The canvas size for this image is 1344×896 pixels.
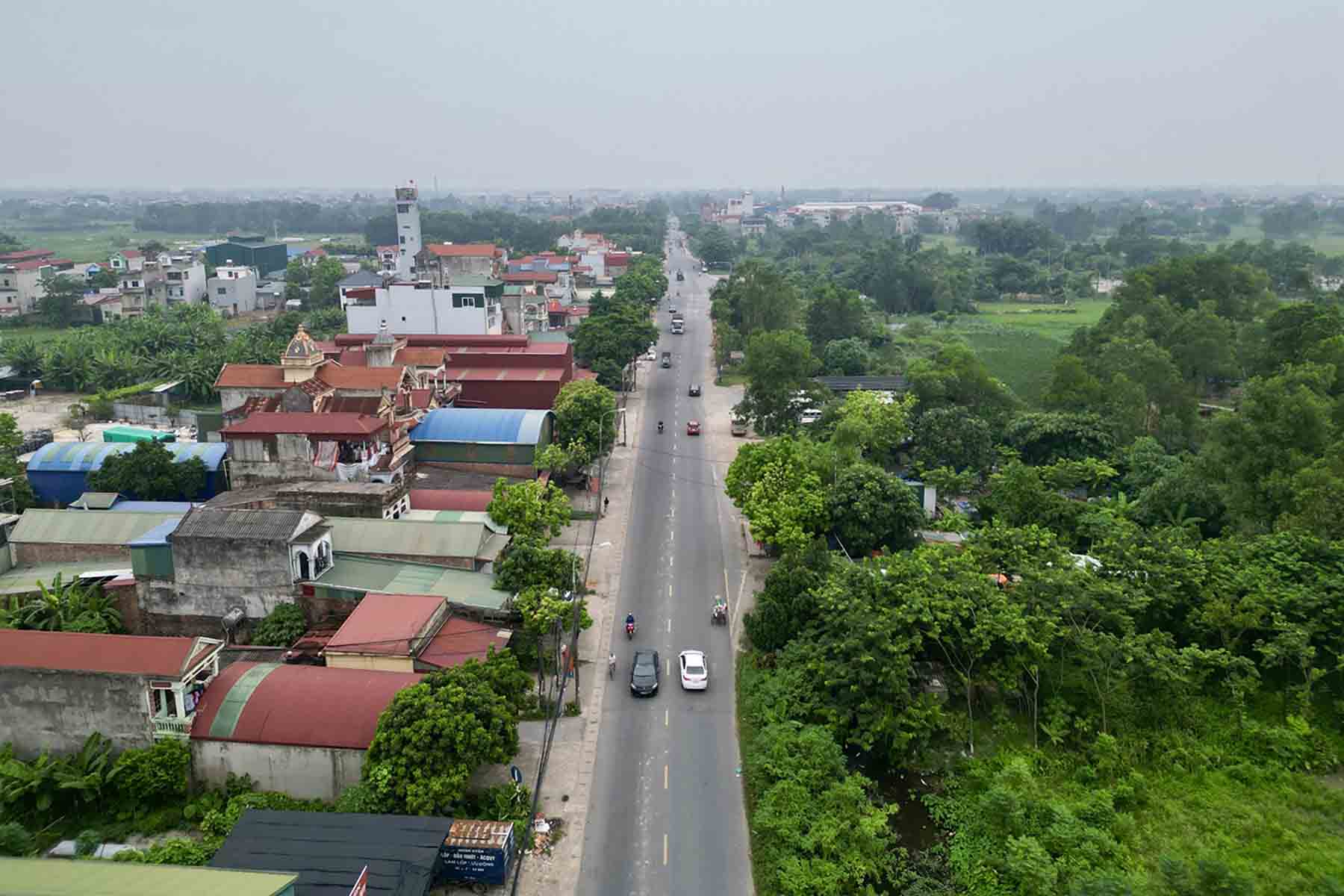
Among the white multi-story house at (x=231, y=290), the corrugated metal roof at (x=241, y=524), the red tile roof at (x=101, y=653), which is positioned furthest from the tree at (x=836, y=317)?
the white multi-story house at (x=231, y=290)

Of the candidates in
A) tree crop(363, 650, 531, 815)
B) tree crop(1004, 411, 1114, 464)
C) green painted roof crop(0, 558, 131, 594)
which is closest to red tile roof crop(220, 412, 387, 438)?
green painted roof crop(0, 558, 131, 594)

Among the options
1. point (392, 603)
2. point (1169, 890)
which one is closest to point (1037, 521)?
point (1169, 890)

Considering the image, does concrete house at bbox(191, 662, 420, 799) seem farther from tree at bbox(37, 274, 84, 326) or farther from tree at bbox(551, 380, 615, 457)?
tree at bbox(37, 274, 84, 326)

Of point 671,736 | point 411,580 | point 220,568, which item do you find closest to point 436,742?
point 671,736

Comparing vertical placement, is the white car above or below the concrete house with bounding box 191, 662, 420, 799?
below

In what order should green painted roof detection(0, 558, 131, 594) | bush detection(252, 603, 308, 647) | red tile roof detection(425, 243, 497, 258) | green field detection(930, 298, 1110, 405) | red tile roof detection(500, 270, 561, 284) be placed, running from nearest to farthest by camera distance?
bush detection(252, 603, 308, 647) → green painted roof detection(0, 558, 131, 594) → green field detection(930, 298, 1110, 405) → red tile roof detection(425, 243, 497, 258) → red tile roof detection(500, 270, 561, 284)

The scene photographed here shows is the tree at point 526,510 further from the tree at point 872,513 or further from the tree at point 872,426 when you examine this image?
the tree at point 872,426

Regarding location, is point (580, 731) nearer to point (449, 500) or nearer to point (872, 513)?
point (872, 513)

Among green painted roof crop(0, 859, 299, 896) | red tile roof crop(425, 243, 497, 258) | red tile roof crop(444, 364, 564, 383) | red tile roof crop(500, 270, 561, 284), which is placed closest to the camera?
green painted roof crop(0, 859, 299, 896)
